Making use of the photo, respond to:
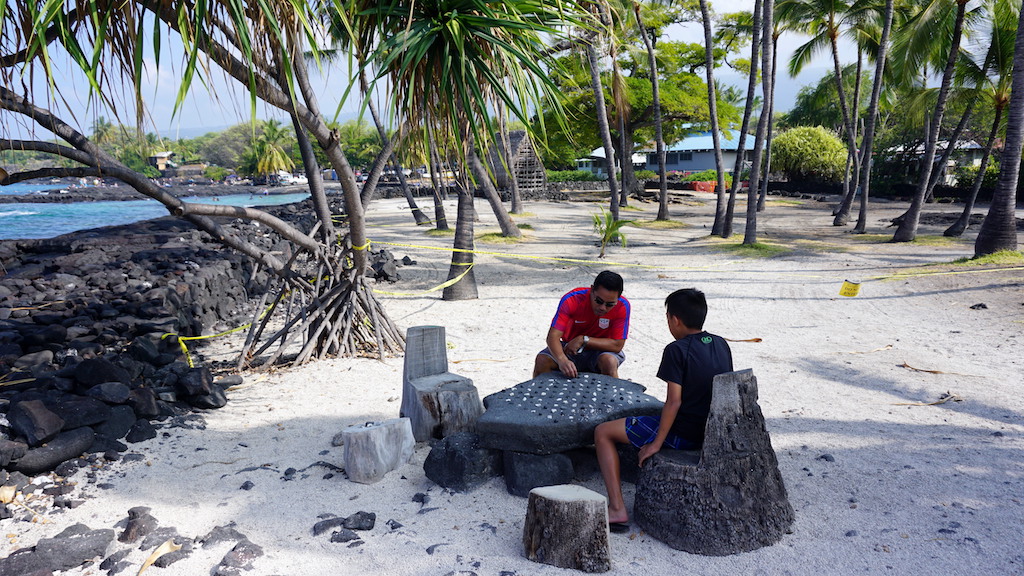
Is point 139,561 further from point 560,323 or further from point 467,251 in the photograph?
point 467,251

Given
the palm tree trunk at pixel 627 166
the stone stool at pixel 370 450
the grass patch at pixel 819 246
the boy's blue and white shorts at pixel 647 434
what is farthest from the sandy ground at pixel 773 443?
the palm tree trunk at pixel 627 166

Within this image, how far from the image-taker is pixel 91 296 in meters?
8.05

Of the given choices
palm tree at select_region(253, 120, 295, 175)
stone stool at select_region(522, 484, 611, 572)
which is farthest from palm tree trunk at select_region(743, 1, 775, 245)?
palm tree at select_region(253, 120, 295, 175)

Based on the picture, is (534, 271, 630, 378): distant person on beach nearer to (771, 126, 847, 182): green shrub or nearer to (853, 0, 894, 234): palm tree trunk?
(853, 0, 894, 234): palm tree trunk

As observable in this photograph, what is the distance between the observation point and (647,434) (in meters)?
3.05

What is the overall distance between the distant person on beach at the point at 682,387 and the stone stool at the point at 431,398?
125 cm

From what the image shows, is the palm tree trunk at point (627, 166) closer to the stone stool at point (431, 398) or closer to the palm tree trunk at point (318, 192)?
the palm tree trunk at point (318, 192)

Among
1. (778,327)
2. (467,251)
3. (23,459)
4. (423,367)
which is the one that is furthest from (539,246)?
(23,459)

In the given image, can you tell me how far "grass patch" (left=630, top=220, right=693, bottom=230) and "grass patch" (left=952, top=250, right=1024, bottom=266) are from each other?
8.78 m

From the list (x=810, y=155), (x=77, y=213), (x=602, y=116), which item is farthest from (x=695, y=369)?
(x=77, y=213)

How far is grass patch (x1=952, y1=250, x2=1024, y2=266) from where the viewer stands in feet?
33.0

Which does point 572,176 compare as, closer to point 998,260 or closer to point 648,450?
point 998,260

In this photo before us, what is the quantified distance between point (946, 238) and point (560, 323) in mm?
14389

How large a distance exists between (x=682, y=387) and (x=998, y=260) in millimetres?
10255
